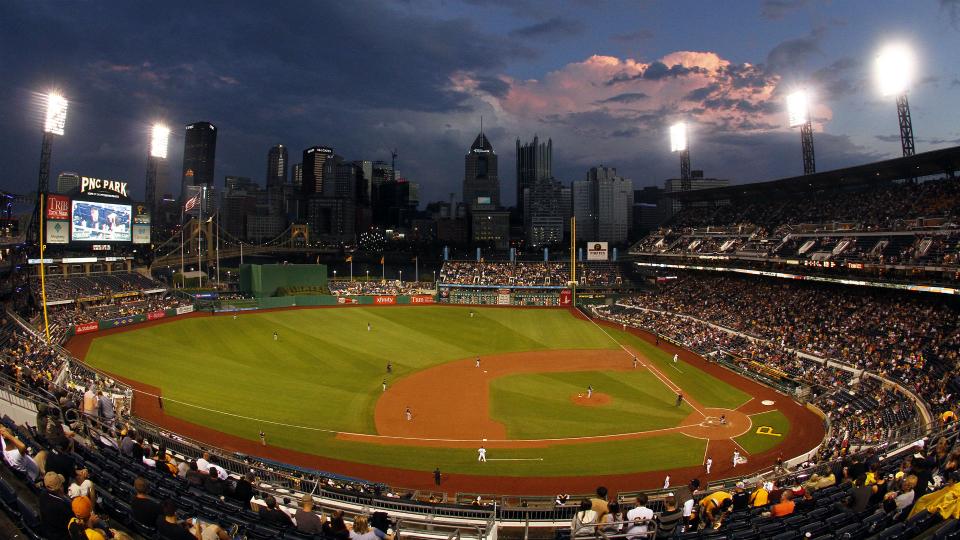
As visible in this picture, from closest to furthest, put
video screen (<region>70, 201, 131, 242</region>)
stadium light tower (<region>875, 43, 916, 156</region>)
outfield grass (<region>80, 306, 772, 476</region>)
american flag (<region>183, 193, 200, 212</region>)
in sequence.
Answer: outfield grass (<region>80, 306, 772, 476</region>)
stadium light tower (<region>875, 43, 916, 156</region>)
video screen (<region>70, 201, 131, 242</region>)
american flag (<region>183, 193, 200, 212</region>)

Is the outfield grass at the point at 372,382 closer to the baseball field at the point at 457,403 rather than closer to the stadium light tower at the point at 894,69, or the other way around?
the baseball field at the point at 457,403

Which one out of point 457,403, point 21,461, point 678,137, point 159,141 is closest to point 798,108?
point 678,137

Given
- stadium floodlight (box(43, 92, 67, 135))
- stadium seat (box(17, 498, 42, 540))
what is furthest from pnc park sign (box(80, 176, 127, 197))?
stadium seat (box(17, 498, 42, 540))

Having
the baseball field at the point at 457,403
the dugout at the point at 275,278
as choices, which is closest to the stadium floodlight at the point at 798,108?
the baseball field at the point at 457,403

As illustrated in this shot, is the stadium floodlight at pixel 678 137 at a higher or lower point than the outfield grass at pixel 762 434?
higher

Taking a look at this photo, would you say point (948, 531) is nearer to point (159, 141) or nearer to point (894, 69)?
→ point (894, 69)

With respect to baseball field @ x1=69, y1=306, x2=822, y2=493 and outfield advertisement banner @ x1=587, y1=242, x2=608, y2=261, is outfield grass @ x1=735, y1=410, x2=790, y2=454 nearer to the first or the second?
baseball field @ x1=69, y1=306, x2=822, y2=493
